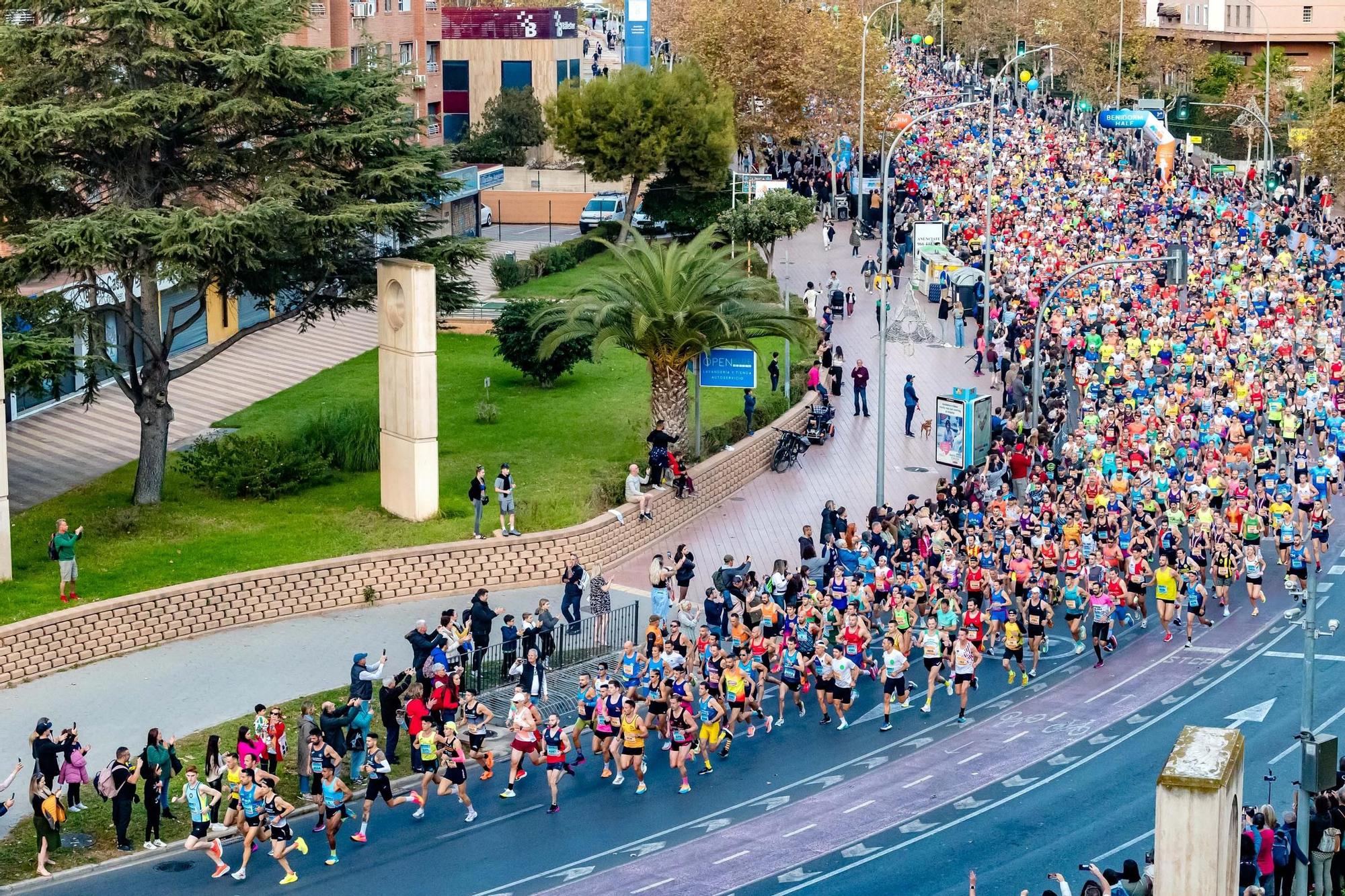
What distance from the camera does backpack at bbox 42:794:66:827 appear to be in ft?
67.5

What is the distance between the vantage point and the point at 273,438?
115 feet

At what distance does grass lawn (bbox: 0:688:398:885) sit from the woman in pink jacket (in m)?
0.27

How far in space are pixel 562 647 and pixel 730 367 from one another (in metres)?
10.5

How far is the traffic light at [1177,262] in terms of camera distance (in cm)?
4303

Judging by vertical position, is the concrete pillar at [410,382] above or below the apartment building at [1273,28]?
below

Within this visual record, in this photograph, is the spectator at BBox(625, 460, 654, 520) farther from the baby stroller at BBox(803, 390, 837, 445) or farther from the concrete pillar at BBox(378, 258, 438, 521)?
the baby stroller at BBox(803, 390, 837, 445)

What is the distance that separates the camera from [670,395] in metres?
36.8

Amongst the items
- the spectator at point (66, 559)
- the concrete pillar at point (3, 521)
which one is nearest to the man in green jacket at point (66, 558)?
the spectator at point (66, 559)

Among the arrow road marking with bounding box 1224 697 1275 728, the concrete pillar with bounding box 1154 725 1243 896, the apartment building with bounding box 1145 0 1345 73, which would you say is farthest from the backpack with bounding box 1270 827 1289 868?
the apartment building with bounding box 1145 0 1345 73

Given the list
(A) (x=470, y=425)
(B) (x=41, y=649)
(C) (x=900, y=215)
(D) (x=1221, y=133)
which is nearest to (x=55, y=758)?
(B) (x=41, y=649)

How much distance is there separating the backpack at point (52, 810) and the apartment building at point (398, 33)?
124 feet

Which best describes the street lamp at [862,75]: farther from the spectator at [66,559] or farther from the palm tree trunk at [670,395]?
the spectator at [66,559]

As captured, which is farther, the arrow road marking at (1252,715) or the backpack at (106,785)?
the arrow road marking at (1252,715)

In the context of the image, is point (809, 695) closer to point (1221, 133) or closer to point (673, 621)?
point (673, 621)
